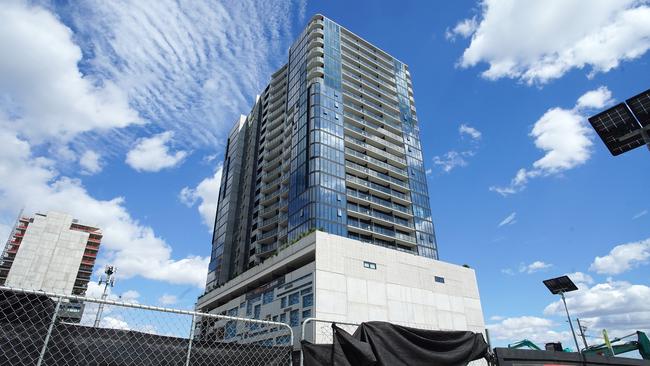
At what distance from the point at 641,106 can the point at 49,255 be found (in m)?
127

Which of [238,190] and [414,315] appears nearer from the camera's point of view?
[414,315]

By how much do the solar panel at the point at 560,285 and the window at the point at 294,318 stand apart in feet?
98.8

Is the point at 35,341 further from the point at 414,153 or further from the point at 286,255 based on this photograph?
the point at 414,153

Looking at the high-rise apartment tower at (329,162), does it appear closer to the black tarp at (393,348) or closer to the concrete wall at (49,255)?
the black tarp at (393,348)

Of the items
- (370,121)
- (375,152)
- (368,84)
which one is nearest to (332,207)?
(375,152)

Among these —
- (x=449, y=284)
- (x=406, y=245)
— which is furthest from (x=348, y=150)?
(x=449, y=284)

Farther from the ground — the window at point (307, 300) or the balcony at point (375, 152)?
the balcony at point (375, 152)

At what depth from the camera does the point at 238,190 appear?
264 feet

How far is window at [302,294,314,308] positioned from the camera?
4081 centimetres

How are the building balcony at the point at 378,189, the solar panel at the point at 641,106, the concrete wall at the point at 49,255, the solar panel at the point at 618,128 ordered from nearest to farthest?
the solar panel at the point at 641,106 < the solar panel at the point at 618,128 < the building balcony at the point at 378,189 < the concrete wall at the point at 49,255

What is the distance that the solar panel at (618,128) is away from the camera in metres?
18.0

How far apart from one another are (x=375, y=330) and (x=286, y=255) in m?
43.6

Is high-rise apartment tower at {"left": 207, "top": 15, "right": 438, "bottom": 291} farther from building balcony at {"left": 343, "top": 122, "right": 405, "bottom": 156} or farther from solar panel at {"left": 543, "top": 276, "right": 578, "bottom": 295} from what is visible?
solar panel at {"left": 543, "top": 276, "right": 578, "bottom": 295}

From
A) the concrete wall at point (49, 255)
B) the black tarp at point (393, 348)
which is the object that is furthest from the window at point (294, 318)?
the concrete wall at point (49, 255)
